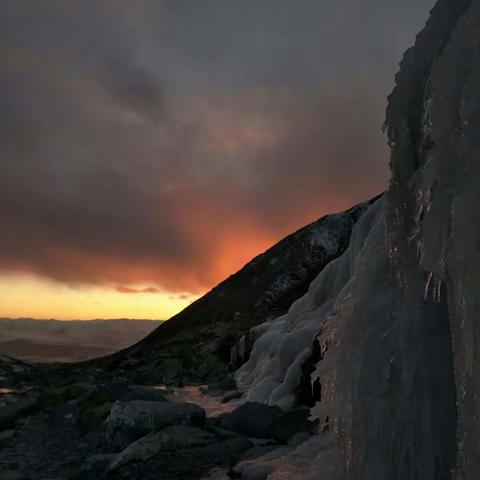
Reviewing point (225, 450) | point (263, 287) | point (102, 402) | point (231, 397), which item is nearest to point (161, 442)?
point (225, 450)

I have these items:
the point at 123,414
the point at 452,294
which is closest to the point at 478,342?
the point at 452,294

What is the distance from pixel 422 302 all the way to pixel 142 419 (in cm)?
793

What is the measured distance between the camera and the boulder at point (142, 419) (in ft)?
35.2

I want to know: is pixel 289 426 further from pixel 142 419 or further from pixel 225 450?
pixel 142 419

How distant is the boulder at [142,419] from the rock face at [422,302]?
19.6ft

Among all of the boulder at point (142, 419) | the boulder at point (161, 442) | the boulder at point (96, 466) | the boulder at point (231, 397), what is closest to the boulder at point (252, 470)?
the boulder at point (161, 442)

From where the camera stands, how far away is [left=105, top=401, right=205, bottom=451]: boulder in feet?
35.2

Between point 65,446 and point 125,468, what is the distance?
4332 mm

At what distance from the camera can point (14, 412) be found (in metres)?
17.7

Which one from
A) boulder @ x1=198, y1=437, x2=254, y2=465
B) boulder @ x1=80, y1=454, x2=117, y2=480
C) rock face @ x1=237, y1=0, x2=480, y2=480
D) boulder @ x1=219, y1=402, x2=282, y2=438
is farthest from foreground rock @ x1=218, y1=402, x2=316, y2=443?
rock face @ x1=237, y1=0, x2=480, y2=480

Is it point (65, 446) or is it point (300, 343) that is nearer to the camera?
point (65, 446)

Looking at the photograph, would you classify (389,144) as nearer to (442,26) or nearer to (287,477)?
(442,26)

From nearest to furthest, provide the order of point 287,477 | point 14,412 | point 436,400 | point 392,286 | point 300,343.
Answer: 1. point 436,400
2. point 392,286
3. point 287,477
4. point 300,343
5. point 14,412

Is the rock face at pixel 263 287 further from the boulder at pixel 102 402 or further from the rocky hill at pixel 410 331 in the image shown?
the rocky hill at pixel 410 331
